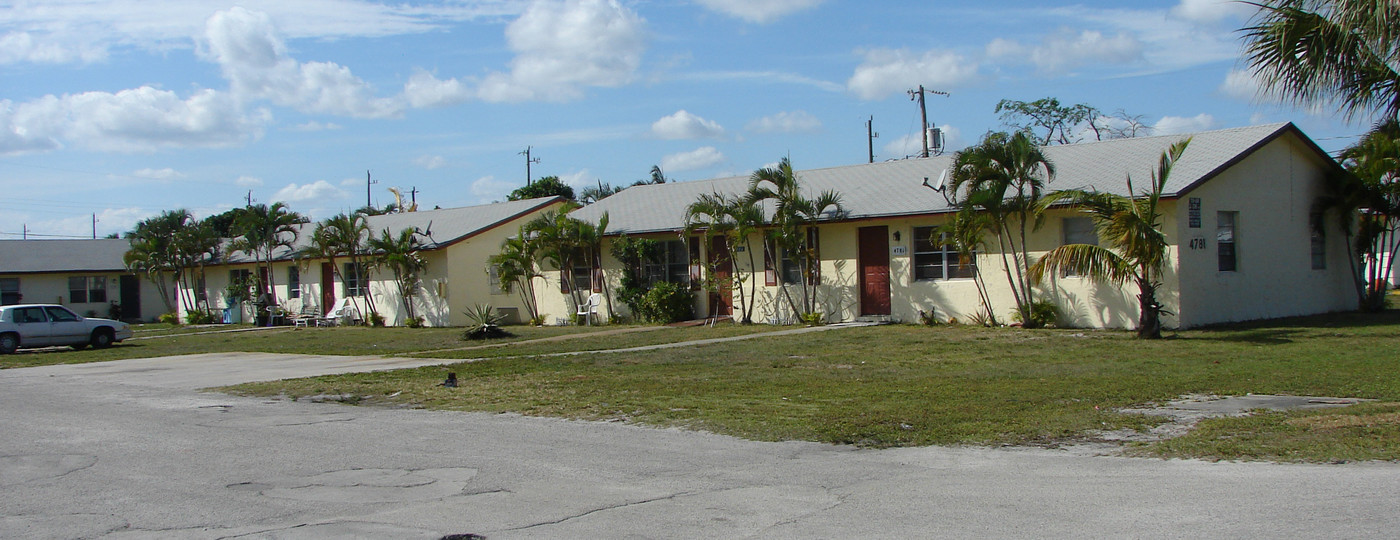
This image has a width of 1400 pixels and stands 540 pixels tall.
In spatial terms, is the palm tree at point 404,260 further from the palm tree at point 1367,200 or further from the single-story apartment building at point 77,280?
the palm tree at point 1367,200

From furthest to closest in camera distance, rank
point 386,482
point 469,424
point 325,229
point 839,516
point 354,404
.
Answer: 1. point 325,229
2. point 354,404
3. point 469,424
4. point 386,482
5. point 839,516

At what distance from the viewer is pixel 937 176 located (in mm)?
24406

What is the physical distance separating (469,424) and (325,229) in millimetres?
A: 23815

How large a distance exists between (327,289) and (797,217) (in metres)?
19.6

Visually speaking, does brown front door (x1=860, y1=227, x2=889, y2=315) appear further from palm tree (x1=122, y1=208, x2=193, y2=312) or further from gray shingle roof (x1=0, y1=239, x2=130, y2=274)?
gray shingle roof (x1=0, y1=239, x2=130, y2=274)

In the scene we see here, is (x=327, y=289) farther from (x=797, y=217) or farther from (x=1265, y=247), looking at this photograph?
(x=1265, y=247)

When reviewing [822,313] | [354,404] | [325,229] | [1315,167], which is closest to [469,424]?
[354,404]

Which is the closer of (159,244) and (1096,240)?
(1096,240)

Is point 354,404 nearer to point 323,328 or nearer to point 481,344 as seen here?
point 481,344

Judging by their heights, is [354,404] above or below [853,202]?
below

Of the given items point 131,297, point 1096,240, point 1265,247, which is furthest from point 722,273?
point 131,297

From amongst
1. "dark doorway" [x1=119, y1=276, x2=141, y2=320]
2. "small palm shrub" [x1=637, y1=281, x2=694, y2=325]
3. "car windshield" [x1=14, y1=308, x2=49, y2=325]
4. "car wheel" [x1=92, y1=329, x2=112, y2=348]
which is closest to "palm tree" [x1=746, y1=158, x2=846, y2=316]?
"small palm shrub" [x1=637, y1=281, x2=694, y2=325]

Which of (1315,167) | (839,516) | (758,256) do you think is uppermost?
(1315,167)

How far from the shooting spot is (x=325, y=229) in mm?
32344
